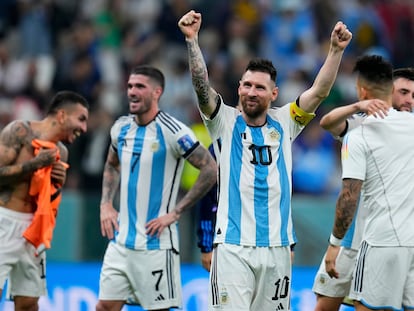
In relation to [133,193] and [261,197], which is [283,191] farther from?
[133,193]

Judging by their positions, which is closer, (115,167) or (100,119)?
(115,167)

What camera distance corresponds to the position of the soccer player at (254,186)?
8773 millimetres

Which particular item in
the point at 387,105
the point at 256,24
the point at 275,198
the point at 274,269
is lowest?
the point at 274,269

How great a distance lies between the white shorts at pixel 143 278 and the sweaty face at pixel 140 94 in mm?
1277

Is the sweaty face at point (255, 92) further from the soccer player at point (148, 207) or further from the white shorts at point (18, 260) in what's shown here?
the white shorts at point (18, 260)

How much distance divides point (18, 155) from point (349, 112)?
10.0 feet

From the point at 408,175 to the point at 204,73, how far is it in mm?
1790

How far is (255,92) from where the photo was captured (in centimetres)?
893

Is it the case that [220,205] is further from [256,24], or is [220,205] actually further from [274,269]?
[256,24]

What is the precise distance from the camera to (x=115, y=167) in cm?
1086

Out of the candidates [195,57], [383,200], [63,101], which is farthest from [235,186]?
[63,101]

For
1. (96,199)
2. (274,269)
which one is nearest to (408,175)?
(274,269)

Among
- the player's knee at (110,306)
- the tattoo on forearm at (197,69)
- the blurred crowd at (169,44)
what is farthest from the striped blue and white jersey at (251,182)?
the blurred crowd at (169,44)

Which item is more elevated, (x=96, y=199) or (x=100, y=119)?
(x=100, y=119)
